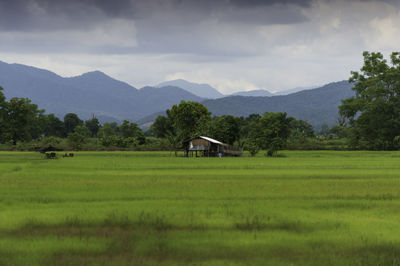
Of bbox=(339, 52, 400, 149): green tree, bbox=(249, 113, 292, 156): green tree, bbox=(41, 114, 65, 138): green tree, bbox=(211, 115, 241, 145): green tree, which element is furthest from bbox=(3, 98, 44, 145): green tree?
bbox=(339, 52, 400, 149): green tree

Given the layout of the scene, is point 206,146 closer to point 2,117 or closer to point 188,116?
point 188,116

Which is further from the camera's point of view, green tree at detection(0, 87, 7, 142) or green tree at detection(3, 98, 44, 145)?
green tree at detection(3, 98, 44, 145)

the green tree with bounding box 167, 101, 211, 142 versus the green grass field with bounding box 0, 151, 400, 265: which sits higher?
the green tree with bounding box 167, 101, 211, 142

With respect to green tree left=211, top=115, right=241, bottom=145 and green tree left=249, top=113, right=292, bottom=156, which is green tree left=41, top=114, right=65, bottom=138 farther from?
green tree left=249, top=113, right=292, bottom=156

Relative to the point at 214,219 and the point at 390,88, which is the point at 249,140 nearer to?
the point at 390,88

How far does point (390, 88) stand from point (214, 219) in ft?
297

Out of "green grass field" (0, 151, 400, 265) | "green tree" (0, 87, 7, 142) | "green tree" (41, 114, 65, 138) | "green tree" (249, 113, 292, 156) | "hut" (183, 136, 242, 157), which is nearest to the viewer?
"green grass field" (0, 151, 400, 265)

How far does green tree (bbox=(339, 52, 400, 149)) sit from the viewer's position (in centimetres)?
8850

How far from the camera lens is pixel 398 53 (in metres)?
99.0

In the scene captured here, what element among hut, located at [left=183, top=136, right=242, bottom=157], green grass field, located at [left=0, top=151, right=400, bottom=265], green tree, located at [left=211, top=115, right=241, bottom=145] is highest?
green tree, located at [left=211, top=115, right=241, bottom=145]

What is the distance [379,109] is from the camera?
89.4 m

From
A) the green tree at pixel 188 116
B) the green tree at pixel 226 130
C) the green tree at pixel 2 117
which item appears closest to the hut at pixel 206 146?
the green tree at pixel 226 130

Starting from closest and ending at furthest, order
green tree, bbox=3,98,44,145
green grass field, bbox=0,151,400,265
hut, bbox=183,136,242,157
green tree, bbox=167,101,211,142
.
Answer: green grass field, bbox=0,151,400,265
hut, bbox=183,136,242,157
green tree, bbox=3,98,44,145
green tree, bbox=167,101,211,142

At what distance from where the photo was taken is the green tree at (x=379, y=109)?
88.5 m
